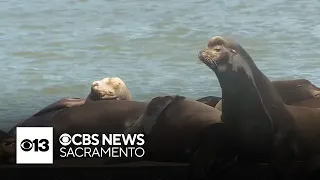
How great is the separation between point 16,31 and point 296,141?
63.4 inches

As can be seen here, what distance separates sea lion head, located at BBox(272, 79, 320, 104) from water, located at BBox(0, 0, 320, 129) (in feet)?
0.47

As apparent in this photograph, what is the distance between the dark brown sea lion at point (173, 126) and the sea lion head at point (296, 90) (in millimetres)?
304

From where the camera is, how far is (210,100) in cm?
366

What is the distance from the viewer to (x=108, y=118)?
3.58 metres

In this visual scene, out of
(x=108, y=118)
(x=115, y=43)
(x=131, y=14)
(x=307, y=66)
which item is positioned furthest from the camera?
(x=131, y=14)

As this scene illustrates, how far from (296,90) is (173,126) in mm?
576

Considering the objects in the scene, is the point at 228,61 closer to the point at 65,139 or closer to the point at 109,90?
the point at 109,90

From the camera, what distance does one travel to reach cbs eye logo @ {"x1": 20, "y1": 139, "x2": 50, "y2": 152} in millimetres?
3533

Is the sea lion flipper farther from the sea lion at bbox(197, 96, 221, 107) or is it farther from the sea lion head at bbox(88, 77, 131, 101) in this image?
the sea lion at bbox(197, 96, 221, 107)

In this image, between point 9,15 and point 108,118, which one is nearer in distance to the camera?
point 108,118

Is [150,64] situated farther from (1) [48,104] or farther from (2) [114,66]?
(1) [48,104]

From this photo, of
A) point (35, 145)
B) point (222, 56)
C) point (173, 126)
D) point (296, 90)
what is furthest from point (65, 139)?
point (296, 90)

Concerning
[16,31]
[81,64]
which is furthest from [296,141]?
[16,31]

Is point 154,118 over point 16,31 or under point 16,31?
under
